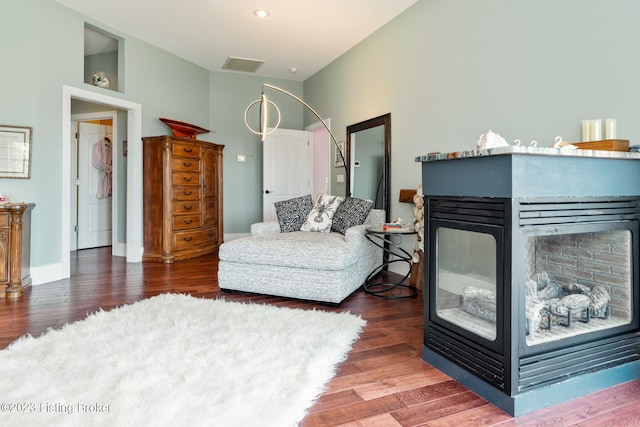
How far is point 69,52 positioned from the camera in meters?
4.05

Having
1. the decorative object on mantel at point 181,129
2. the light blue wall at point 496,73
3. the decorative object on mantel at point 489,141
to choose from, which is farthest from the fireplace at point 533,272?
the decorative object on mantel at point 181,129

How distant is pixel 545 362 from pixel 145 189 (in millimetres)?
4901

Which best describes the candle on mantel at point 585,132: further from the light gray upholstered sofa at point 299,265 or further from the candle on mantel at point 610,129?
the light gray upholstered sofa at point 299,265

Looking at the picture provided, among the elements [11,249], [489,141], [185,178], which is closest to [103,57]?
[185,178]

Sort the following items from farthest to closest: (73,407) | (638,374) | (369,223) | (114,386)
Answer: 1. (369,223)
2. (638,374)
3. (114,386)
4. (73,407)

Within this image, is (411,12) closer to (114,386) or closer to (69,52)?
(69,52)

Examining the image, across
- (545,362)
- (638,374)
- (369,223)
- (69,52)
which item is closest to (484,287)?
(545,362)

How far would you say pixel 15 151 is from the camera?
3.60 meters

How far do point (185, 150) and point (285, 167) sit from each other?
163 centimetres

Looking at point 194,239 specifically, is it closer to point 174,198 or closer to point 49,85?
point 174,198

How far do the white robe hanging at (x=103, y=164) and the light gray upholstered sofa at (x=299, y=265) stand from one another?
13.7ft

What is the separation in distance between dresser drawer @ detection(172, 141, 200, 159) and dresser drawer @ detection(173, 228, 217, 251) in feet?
3.47

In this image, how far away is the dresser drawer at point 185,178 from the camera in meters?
5.04

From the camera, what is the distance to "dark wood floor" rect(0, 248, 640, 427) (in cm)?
150
